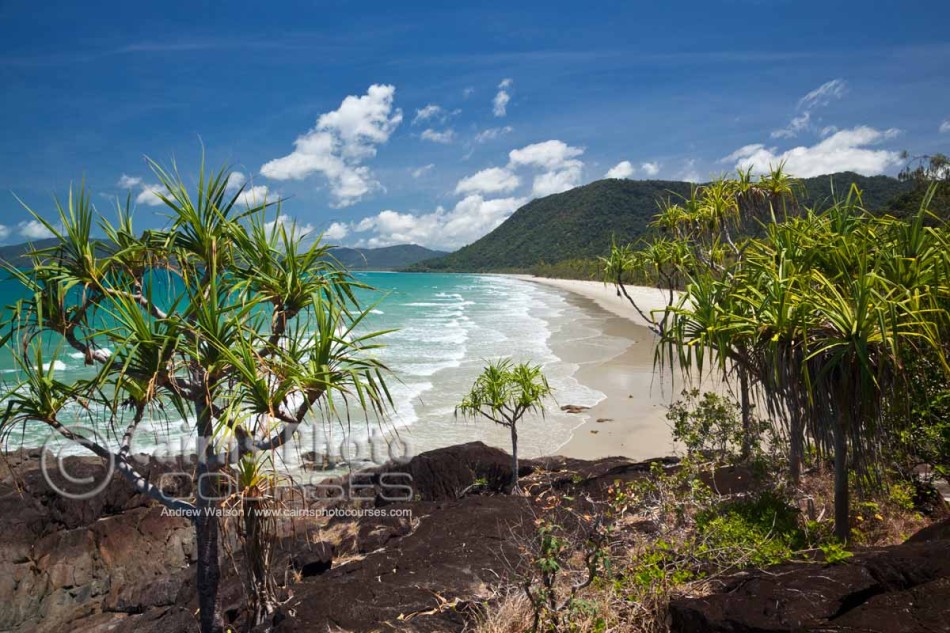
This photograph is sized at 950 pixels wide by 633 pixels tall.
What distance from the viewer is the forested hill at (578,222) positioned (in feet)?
375

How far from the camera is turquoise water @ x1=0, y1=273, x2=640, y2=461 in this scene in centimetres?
1296

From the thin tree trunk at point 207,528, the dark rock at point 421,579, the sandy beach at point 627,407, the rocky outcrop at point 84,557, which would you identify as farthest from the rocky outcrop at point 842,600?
the rocky outcrop at point 84,557

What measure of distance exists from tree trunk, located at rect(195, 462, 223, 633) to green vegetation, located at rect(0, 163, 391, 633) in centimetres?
1

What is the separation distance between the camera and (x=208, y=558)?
14.8 ft

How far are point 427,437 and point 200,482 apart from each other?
9809 mm

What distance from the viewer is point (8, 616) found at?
6.51 metres

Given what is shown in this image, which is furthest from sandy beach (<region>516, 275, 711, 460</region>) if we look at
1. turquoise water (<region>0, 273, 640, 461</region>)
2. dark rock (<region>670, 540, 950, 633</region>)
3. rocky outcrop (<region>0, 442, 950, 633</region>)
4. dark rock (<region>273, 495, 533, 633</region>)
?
dark rock (<region>670, 540, 950, 633</region>)

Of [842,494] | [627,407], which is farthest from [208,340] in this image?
[627,407]

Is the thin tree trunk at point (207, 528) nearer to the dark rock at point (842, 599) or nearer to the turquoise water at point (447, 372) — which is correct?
the turquoise water at point (447, 372)

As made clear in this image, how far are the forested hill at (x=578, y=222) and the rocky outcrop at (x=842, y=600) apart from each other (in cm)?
10421

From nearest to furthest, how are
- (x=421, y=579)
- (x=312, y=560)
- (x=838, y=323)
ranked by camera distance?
(x=838, y=323) < (x=421, y=579) < (x=312, y=560)

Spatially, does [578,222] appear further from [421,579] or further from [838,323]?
[838,323]

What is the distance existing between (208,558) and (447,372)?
672 inches

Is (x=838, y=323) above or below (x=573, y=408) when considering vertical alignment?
above
